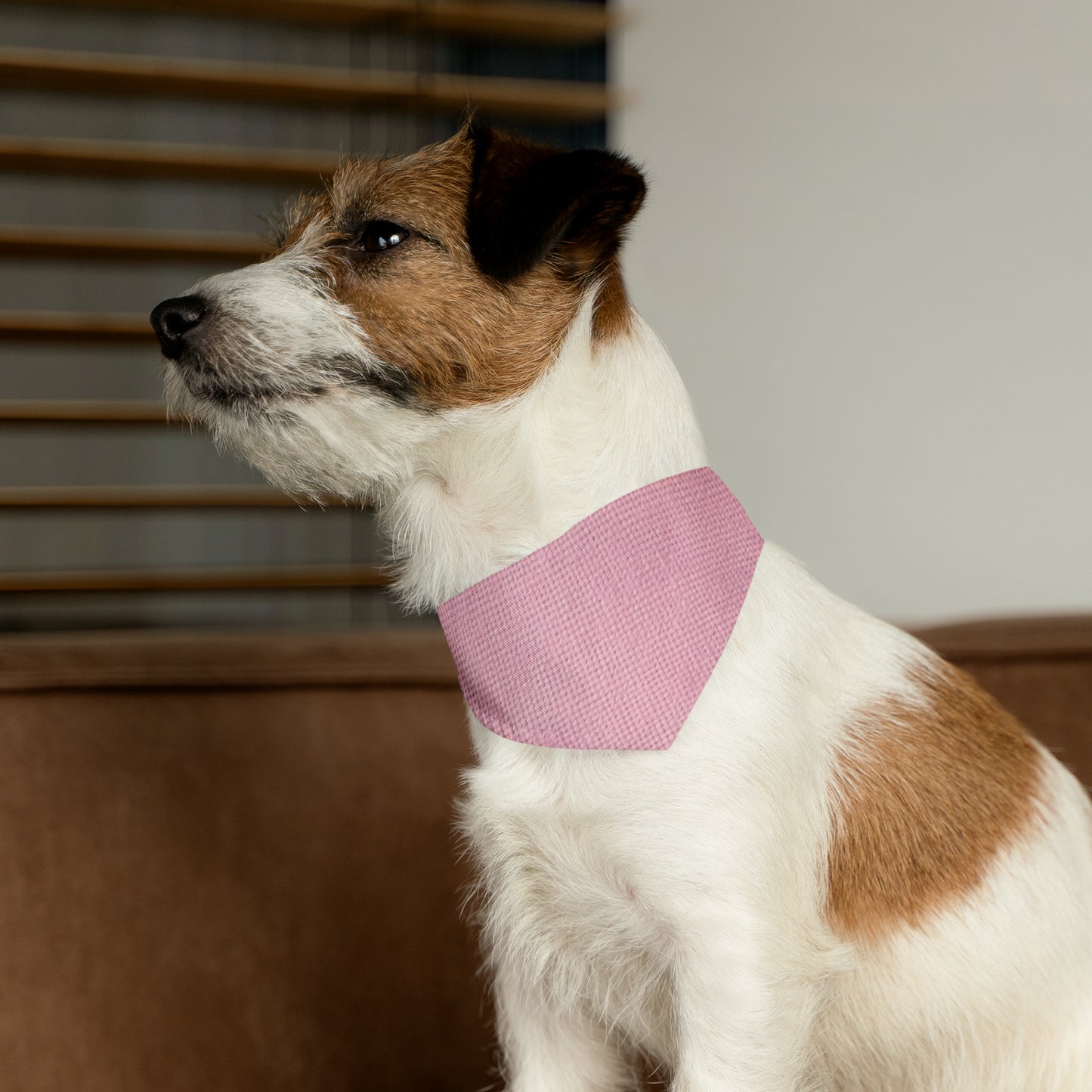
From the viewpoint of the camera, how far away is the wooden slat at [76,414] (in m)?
3.87

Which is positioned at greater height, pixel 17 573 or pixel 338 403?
pixel 338 403

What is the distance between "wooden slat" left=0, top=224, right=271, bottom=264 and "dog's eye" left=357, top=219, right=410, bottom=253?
9.51 ft

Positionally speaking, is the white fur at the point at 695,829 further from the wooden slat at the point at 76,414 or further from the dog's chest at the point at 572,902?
the wooden slat at the point at 76,414

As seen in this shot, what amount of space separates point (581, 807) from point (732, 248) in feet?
6.91

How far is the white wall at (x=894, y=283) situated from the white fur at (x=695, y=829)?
1026 mm

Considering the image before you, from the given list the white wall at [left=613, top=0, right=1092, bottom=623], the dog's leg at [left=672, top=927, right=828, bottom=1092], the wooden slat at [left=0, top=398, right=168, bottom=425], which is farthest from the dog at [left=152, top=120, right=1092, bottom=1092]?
the wooden slat at [left=0, top=398, right=168, bottom=425]

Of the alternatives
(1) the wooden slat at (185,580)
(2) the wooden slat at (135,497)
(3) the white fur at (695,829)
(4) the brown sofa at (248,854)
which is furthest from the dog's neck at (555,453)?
(2) the wooden slat at (135,497)

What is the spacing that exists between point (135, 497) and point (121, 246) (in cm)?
83

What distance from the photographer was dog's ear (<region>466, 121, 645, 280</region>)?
94 cm

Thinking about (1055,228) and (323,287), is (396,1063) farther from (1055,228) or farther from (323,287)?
(1055,228)

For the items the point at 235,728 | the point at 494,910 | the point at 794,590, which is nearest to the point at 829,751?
the point at 794,590

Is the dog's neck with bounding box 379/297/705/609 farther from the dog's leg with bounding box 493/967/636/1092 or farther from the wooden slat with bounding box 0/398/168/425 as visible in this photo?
the wooden slat with bounding box 0/398/168/425

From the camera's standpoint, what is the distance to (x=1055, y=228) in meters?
1.87

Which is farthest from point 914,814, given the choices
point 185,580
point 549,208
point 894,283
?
point 185,580
